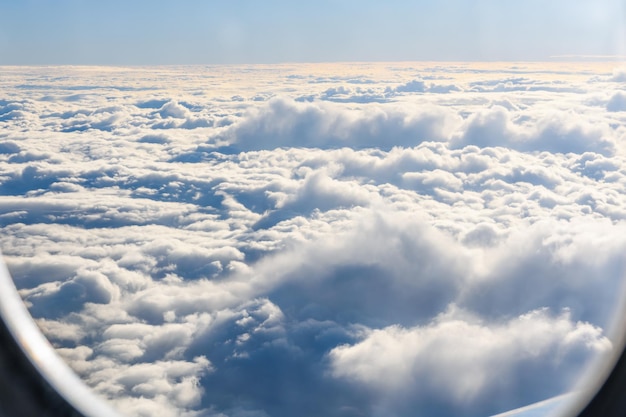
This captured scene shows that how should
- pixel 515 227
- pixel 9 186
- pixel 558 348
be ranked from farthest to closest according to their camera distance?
pixel 515 227 → pixel 9 186 → pixel 558 348

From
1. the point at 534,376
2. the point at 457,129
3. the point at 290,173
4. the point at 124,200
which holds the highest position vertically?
the point at 457,129

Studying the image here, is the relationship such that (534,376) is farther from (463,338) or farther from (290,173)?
(290,173)

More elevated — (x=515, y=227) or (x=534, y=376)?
(x=515, y=227)

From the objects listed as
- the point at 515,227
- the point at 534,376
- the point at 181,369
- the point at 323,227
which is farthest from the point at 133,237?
the point at 515,227

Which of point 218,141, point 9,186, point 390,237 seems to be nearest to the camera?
point 9,186

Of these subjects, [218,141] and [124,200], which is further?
[218,141]

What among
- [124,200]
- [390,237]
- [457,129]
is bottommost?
[390,237]

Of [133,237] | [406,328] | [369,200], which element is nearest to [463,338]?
[406,328]

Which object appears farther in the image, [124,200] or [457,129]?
[457,129]

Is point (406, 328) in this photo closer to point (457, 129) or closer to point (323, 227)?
point (323, 227)
